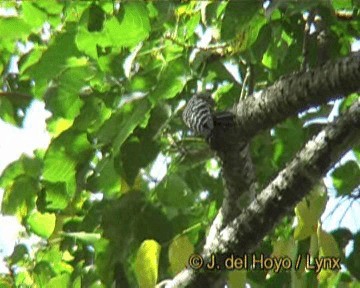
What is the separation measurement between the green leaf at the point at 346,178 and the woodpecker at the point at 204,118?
14.0 inches

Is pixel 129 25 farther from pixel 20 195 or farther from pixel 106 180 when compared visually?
pixel 20 195

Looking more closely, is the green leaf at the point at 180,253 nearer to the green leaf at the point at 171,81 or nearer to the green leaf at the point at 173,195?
the green leaf at the point at 173,195

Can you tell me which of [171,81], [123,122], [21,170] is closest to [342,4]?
[171,81]

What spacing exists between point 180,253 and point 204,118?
0.96ft

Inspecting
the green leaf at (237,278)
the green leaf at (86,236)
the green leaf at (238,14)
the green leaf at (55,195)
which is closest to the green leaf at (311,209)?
the green leaf at (237,278)

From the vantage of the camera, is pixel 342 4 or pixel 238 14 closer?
pixel 238 14

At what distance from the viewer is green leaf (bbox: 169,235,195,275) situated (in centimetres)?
171

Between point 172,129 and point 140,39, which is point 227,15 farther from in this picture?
point 172,129

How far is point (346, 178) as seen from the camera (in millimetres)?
1926

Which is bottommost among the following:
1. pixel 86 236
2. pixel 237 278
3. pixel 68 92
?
pixel 237 278

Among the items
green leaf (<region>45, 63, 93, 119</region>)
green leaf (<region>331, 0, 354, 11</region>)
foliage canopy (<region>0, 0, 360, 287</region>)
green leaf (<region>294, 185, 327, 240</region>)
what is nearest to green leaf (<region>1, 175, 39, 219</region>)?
foliage canopy (<region>0, 0, 360, 287</region>)

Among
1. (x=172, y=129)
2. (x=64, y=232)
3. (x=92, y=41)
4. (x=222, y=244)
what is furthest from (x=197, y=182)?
(x=92, y=41)

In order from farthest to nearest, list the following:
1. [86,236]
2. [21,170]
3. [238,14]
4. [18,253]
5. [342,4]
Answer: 1. [18,253]
2. [21,170]
3. [86,236]
4. [342,4]
5. [238,14]

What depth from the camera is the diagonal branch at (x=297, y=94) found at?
4.93 ft
